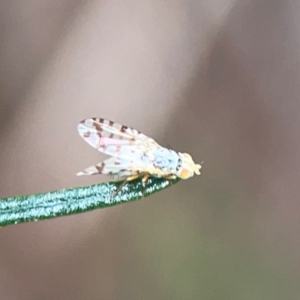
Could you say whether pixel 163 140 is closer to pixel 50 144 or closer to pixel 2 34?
pixel 50 144

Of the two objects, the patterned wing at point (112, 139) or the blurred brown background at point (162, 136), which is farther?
the blurred brown background at point (162, 136)

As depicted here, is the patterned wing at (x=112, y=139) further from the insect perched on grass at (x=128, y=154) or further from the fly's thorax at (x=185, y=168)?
the fly's thorax at (x=185, y=168)

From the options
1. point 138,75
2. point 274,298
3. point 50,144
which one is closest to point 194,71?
point 138,75

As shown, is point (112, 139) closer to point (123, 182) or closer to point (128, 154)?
point (128, 154)

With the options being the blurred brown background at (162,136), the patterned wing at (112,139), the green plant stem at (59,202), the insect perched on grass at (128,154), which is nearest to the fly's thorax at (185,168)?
the insect perched on grass at (128,154)

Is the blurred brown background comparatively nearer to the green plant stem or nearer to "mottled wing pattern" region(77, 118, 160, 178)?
"mottled wing pattern" region(77, 118, 160, 178)

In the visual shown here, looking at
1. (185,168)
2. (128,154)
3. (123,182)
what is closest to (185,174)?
(185,168)
